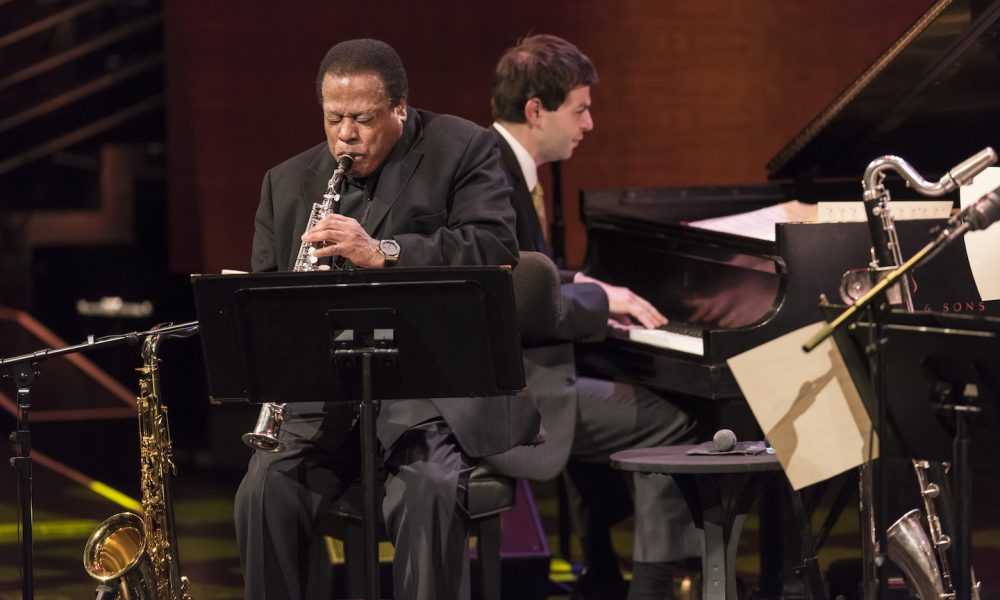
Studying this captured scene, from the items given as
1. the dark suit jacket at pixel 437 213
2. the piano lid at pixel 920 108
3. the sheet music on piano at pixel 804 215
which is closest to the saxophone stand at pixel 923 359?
the dark suit jacket at pixel 437 213

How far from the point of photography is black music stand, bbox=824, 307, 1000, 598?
94.3 inches

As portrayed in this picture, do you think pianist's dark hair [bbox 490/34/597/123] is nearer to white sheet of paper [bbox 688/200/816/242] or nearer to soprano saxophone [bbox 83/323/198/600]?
white sheet of paper [bbox 688/200/816/242]

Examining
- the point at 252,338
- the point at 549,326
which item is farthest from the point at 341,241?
the point at 549,326

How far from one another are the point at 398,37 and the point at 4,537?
9.22 feet

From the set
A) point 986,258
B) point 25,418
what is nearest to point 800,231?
point 986,258

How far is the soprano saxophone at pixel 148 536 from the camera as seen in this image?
3.54m

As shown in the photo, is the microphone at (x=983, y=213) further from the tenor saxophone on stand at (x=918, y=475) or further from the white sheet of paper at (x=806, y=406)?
the white sheet of paper at (x=806, y=406)

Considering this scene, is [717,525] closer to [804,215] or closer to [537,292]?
[537,292]

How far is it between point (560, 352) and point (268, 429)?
118cm

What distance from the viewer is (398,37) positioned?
20.7 ft

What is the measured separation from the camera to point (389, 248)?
3.13 meters

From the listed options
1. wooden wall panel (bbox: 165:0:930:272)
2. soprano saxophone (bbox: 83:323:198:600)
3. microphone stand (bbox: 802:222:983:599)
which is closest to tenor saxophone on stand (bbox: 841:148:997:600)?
microphone stand (bbox: 802:222:983:599)

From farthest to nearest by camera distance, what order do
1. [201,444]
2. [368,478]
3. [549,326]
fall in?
[201,444] → [549,326] → [368,478]

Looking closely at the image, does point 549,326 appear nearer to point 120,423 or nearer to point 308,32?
point 308,32
